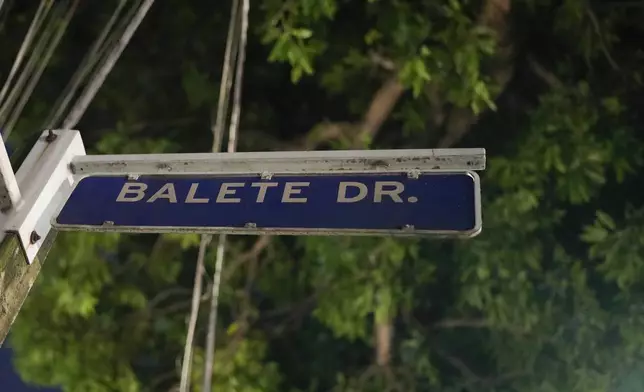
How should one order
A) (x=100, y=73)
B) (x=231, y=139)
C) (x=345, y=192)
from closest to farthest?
1. (x=345, y=192)
2. (x=100, y=73)
3. (x=231, y=139)

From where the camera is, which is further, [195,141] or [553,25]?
[195,141]

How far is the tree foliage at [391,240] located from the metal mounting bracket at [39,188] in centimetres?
70

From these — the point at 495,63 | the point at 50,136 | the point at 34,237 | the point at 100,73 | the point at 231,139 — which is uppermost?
the point at 495,63

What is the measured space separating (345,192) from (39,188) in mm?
430

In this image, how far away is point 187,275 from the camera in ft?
6.23

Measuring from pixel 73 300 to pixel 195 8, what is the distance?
847mm

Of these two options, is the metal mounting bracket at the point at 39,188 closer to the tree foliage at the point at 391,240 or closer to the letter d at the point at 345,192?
the letter d at the point at 345,192

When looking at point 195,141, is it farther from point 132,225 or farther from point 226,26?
point 132,225

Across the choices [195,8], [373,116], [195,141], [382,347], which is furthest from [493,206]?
[195,8]

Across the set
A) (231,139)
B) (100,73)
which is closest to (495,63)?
(231,139)

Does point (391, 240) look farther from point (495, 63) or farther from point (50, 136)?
point (50, 136)

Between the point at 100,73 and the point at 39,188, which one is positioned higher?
the point at 100,73

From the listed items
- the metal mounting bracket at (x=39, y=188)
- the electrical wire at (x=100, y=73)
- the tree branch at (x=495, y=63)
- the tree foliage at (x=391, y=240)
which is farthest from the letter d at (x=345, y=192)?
the tree branch at (x=495, y=63)

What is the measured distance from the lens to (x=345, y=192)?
2.60 feet
